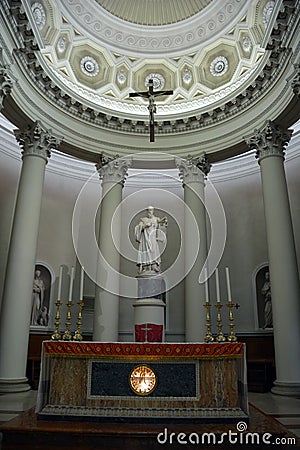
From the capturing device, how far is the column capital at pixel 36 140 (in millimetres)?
10430

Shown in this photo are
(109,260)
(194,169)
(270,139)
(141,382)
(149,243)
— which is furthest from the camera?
(194,169)

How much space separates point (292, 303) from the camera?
9070 millimetres

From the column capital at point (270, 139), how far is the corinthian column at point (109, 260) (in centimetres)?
452

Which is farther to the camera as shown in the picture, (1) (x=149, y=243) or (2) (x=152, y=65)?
(2) (x=152, y=65)

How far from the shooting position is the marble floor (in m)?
5.96

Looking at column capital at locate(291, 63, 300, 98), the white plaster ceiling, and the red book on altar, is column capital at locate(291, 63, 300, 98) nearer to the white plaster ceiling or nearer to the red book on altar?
the white plaster ceiling

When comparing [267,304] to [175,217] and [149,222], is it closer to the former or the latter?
[175,217]

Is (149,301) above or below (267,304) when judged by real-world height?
below

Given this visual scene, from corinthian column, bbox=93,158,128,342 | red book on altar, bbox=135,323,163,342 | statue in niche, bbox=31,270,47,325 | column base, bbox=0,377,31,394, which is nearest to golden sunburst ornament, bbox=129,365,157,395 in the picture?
red book on altar, bbox=135,323,163,342

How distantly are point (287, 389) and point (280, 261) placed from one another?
3145 mm

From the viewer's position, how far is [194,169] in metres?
12.2

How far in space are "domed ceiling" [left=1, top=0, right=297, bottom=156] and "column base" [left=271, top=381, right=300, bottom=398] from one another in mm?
7322

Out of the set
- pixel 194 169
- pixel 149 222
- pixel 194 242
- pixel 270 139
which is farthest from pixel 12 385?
pixel 270 139

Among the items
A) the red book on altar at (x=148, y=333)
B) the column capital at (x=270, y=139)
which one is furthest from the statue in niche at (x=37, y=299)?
the column capital at (x=270, y=139)
